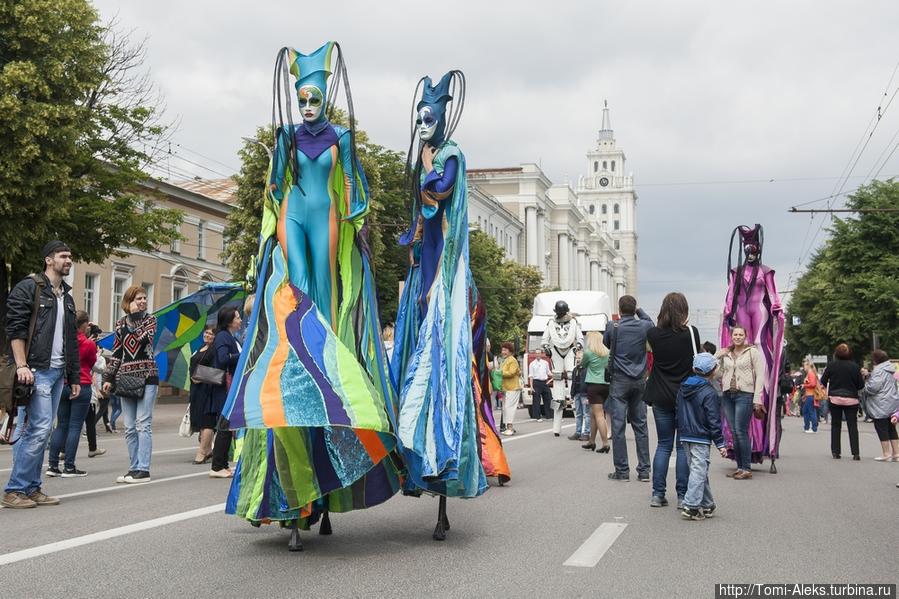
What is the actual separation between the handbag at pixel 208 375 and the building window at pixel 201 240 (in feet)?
134

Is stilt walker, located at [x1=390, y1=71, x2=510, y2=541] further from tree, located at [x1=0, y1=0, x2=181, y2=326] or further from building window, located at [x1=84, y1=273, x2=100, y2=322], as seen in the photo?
building window, located at [x1=84, y1=273, x2=100, y2=322]

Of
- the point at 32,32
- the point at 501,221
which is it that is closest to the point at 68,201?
the point at 32,32

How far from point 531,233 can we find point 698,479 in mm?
106731

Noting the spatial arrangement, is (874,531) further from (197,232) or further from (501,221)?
(501,221)

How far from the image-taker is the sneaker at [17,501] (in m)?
8.55

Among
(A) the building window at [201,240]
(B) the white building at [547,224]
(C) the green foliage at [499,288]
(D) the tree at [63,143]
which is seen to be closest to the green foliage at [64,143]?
(D) the tree at [63,143]

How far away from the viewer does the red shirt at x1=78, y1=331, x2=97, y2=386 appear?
43.1 feet

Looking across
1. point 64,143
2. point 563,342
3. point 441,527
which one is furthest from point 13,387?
point 64,143

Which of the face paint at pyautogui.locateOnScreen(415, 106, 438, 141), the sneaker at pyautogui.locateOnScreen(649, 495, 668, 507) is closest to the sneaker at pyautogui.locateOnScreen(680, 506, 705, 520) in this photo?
the sneaker at pyautogui.locateOnScreen(649, 495, 668, 507)

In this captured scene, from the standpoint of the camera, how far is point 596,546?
22.3ft

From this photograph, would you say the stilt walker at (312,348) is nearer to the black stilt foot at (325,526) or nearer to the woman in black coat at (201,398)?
the black stilt foot at (325,526)

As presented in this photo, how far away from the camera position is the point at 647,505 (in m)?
9.00

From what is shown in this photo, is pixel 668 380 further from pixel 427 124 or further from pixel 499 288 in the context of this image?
pixel 499 288

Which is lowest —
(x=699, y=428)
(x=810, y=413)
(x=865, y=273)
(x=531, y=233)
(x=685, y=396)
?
(x=810, y=413)
